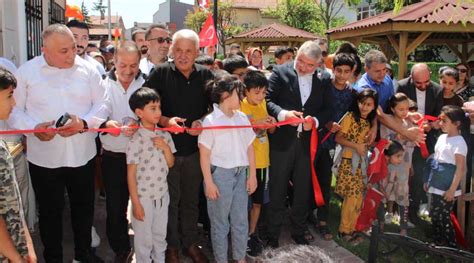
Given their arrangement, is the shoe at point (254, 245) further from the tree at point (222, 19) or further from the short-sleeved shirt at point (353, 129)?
the tree at point (222, 19)

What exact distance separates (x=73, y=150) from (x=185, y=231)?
47.4 inches

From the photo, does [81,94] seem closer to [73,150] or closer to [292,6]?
[73,150]

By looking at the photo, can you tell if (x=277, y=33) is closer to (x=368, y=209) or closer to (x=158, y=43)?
(x=158, y=43)

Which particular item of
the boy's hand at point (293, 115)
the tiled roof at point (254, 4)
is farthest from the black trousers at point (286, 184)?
the tiled roof at point (254, 4)

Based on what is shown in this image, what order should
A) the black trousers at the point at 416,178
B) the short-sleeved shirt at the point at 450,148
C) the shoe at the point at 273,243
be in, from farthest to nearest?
1. the black trousers at the point at 416,178
2. the shoe at the point at 273,243
3. the short-sleeved shirt at the point at 450,148

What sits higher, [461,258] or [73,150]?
[73,150]

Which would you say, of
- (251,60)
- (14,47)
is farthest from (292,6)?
(14,47)

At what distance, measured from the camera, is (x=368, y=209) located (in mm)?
4527

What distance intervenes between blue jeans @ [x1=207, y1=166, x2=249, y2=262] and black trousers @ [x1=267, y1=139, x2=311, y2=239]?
0.53m

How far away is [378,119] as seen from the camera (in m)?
4.55

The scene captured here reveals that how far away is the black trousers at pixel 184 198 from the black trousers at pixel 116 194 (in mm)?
387

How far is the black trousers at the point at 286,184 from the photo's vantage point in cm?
413

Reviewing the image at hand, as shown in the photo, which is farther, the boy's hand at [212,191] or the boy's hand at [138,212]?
the boy's hand at [212,191]

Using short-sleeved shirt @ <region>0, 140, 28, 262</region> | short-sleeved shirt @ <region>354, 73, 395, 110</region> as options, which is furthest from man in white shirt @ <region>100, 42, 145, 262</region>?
short-sleeved shirt @ <region>354, 73, 395, 110</region>
